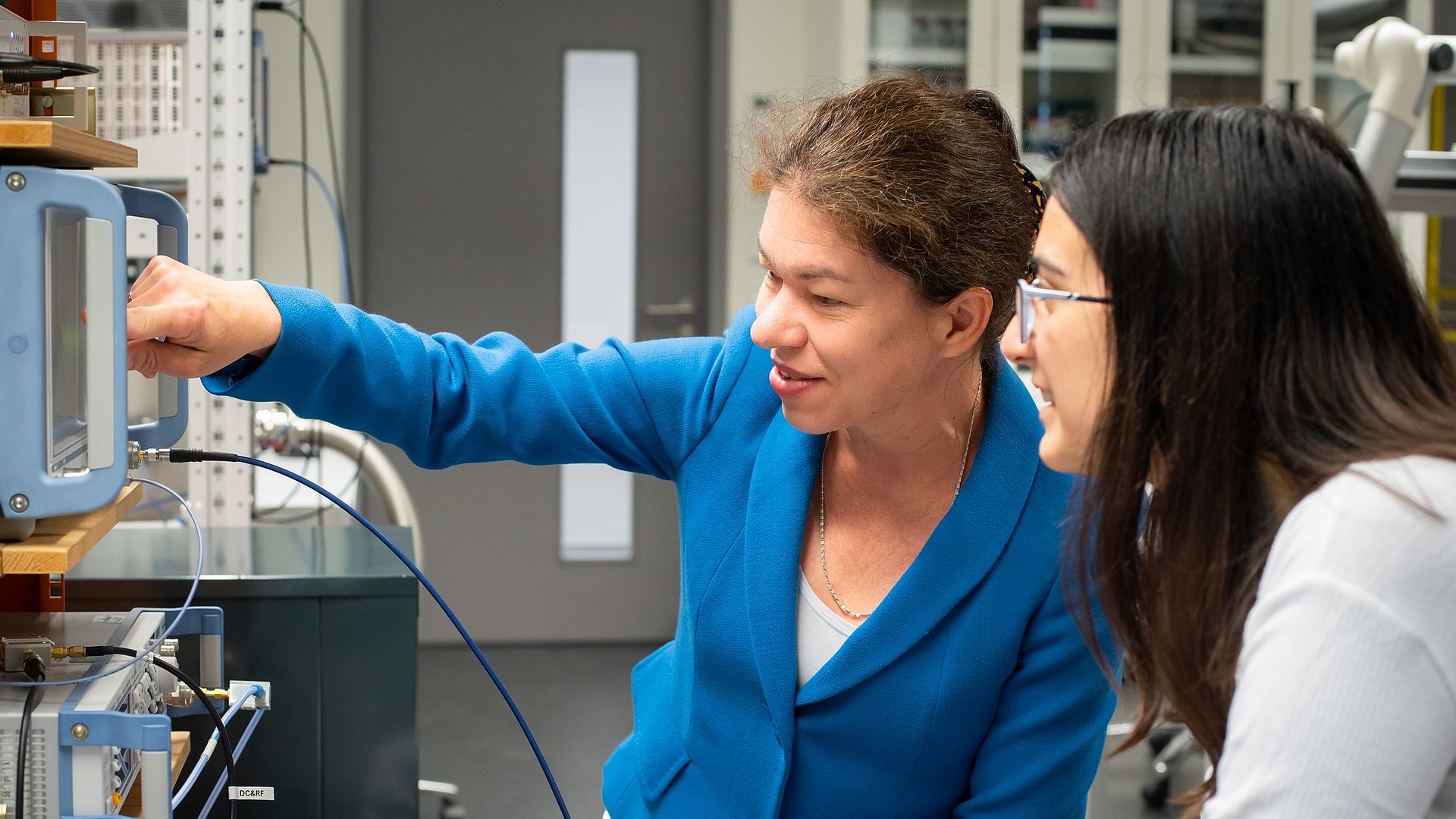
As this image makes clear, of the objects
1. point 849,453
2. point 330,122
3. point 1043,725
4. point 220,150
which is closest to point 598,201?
point 330,122

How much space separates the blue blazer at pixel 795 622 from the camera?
1.05 meters

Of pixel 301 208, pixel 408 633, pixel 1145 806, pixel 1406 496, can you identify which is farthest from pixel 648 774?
pixel 301 208

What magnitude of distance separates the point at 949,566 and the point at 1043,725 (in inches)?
6.2

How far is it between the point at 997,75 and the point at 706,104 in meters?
0.89

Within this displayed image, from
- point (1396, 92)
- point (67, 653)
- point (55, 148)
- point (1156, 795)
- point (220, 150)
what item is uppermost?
point (1396, 92)

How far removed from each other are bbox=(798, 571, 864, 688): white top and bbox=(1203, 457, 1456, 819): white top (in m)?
0.48

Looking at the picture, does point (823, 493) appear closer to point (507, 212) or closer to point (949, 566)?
point (949, 566)

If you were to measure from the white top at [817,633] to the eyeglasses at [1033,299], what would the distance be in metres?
0.35

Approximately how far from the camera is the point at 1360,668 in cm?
60

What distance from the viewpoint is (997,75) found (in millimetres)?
3648

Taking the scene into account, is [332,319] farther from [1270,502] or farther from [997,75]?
[997,75]

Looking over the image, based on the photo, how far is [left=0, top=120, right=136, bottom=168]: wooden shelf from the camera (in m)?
0.74

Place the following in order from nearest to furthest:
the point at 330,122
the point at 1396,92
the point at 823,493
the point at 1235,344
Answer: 1. the point at 1235,344
2. the point at 823,493
3. the point at 1396,92
4. the point at 330,122

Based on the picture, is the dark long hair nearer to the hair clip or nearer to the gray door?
the hair clip
